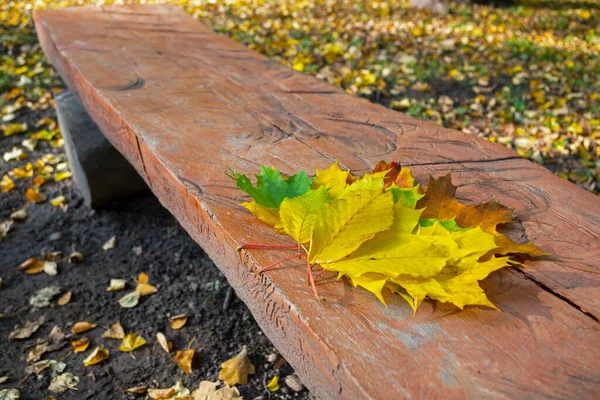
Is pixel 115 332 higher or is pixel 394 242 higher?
pixel 394 242

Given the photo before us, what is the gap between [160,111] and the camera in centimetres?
177

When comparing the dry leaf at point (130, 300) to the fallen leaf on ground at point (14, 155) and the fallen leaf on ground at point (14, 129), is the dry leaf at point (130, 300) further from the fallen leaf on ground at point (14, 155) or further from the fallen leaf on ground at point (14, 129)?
the fallen leaf on ground at point (14, 129)

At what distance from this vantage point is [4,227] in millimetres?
2496

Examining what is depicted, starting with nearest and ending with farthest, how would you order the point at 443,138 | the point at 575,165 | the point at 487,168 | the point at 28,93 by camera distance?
the point at 487,168 < the point at 443,138 < the point at 575,165 < the point at 28,93

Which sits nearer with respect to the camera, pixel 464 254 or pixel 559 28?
pixel 464 254

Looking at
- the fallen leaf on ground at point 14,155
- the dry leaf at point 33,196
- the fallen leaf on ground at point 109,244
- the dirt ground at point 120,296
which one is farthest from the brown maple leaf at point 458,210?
the fallen leaf on ground at point 14,155

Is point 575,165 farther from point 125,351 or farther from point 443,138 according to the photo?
point 125,351

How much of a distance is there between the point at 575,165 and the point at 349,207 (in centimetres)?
223

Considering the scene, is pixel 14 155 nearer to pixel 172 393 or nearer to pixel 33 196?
pixel 33 196

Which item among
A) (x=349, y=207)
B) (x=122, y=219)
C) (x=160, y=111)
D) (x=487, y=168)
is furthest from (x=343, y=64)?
(x=349, y=207)

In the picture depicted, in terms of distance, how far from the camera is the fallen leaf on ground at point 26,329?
192 cm

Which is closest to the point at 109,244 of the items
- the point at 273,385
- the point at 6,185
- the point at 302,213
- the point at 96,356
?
the point at 96,356

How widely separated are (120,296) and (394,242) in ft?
4.67

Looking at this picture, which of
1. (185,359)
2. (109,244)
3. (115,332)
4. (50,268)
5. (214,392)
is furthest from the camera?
(109,244)
